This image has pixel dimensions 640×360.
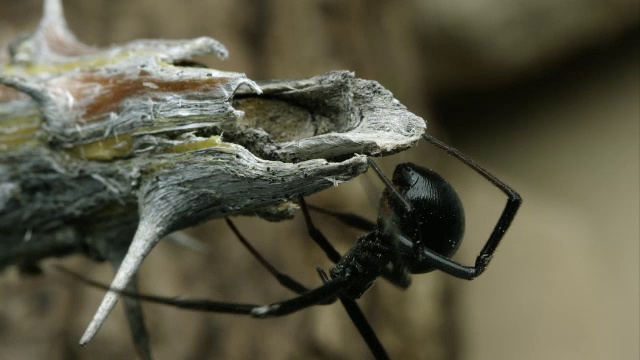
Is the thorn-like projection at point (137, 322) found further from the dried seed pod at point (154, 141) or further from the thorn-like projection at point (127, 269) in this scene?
the thorn-like projection at point (127, 269)

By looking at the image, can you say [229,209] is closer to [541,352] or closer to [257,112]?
[257,112]

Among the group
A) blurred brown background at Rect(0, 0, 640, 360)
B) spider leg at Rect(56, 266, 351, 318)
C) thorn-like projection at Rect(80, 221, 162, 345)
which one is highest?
thorn-like projection at Rect(80, 221, 162, 345)

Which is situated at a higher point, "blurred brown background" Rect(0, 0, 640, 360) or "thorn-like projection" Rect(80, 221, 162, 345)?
"thorn-like projection" Rect(80, 221, 162, 345)

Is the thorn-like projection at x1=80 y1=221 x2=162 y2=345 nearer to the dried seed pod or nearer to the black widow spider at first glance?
the dried seed pod

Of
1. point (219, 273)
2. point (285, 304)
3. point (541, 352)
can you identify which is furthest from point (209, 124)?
point (541, 352)

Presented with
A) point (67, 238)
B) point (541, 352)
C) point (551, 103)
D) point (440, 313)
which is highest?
point (67, 238)

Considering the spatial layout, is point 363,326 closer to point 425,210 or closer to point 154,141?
point 425,210

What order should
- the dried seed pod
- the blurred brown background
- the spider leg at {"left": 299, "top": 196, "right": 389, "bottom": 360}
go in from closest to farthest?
the dried seed pod
the spider leg at {"left": 299, "top": 196, "right": 389, "bottom": 360}
the blurred brown background

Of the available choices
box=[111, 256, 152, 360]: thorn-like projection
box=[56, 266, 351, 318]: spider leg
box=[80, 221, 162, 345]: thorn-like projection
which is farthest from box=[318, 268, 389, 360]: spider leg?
box=[80, 221, 162, 345]: thorn-like projection
